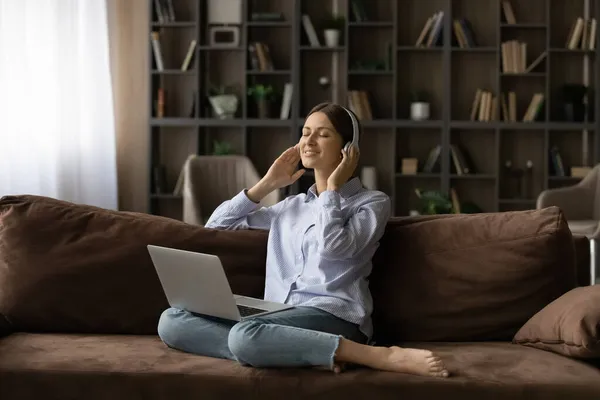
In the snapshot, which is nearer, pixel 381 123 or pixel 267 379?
pixel 267 379

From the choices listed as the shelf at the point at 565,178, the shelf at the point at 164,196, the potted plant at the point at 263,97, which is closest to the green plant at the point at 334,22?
the potted plant at the point at 263,97

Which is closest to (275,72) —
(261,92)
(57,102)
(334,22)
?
(261,92)

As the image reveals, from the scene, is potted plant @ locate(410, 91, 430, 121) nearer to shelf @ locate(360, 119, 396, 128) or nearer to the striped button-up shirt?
shelf @ locate(360, 119, 396, 128)

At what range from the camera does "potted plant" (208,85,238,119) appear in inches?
272

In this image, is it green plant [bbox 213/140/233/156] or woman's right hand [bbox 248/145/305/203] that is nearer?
woman's right hand [bbox 248/145/305/203]

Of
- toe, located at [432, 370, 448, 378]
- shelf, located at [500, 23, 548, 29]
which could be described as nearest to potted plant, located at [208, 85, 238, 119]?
shelf, located at [500, 23, 548, 29]

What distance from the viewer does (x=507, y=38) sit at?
23.3 feet

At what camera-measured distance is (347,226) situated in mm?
2539

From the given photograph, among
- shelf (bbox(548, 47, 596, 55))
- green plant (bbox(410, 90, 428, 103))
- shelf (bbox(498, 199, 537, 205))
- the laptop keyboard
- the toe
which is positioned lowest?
shelf (bbox(498, 199, 537, 205))

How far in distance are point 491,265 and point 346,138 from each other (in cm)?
60

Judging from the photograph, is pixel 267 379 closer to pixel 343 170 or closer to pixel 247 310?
pixel 247 310

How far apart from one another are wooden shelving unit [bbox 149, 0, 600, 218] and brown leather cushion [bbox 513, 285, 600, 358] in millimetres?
4582

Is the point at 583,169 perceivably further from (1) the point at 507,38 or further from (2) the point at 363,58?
(2) the point at 363,58

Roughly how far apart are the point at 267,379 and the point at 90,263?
2.60 ft
